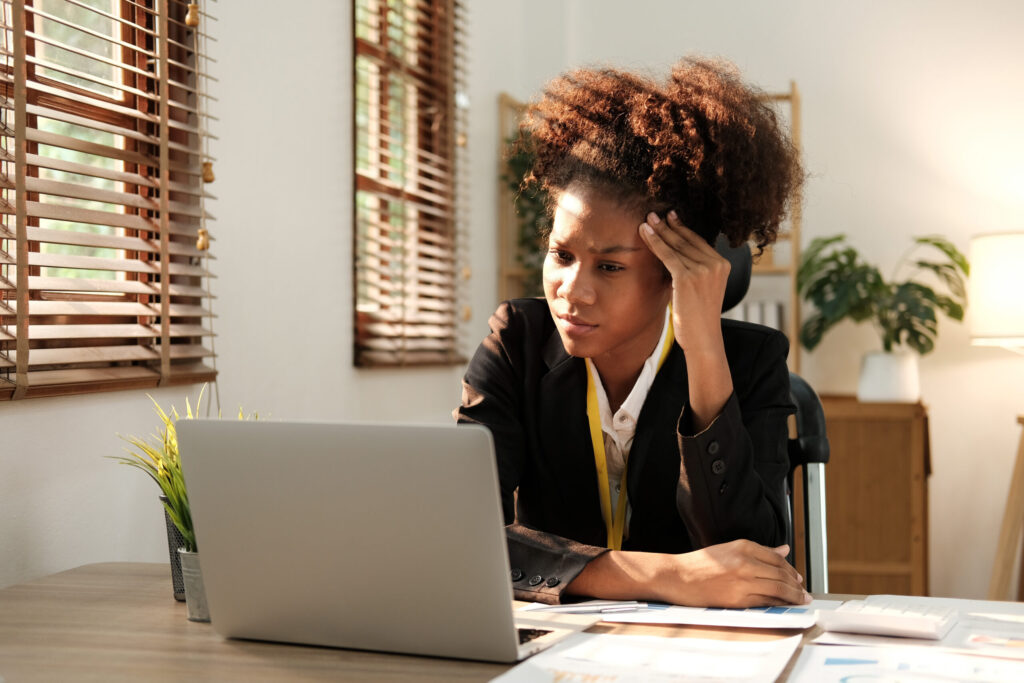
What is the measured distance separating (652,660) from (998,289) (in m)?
2.74

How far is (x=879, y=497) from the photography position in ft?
11.3

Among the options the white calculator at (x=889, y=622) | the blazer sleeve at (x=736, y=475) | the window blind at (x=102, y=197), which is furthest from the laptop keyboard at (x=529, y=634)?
the window blind at (x=102, y=197)

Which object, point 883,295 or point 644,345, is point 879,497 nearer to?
point 883,295

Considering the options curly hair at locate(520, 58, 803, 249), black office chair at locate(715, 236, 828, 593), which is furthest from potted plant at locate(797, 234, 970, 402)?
curly hair at locate(520, 58, 803, 249)

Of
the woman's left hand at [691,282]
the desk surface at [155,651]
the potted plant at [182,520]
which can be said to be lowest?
the desk surface at [155,651]

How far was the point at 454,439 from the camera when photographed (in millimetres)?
880

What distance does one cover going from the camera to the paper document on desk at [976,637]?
96 cm

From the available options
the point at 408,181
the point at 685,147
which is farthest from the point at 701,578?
the point at 408,181

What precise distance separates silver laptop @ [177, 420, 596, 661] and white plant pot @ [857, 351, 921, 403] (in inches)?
110

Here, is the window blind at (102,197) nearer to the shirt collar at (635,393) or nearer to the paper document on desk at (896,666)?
the shirt collar at (635,393)

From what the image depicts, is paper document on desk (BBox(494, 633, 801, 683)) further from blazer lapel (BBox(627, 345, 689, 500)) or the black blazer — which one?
blazer lapel (BBox(627, 345, 689, 500))

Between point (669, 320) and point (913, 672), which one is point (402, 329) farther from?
point (913, 672)

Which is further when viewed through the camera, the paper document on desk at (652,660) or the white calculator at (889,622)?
the white calculator at (889,622)

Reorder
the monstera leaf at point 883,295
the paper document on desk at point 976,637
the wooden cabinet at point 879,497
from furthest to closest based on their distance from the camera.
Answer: the monstera leaf at point 883,295 < the wooden cabinet at point 879,497 < the paper document on desk at point 976,637
